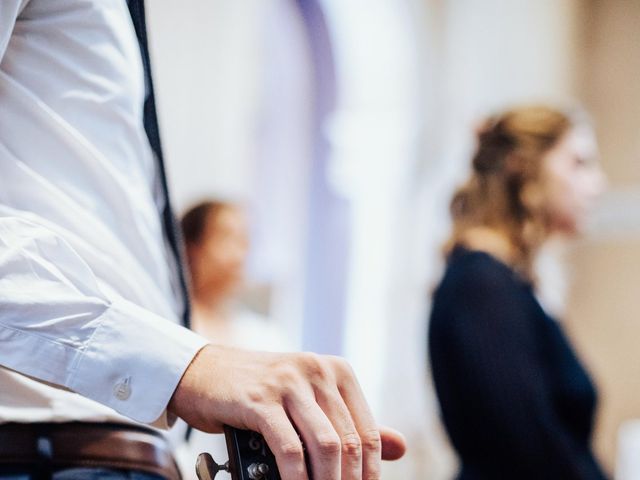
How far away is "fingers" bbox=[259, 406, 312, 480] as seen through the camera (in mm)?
573

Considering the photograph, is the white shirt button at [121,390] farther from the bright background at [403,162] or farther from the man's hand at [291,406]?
the bright background at [403,162]

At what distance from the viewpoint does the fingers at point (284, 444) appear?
0.57m

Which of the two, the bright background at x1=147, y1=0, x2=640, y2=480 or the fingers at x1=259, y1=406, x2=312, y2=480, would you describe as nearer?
the fingers at x1=259, y1=406, x2=312, y2=480

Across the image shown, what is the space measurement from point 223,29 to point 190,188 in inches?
24.7

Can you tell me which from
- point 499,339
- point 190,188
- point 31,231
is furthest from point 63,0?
point 190,188

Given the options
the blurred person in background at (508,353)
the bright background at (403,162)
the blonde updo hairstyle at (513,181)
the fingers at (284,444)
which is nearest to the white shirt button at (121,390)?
the fingers at (284,444)

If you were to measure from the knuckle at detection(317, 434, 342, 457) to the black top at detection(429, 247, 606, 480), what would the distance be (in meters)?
1.10

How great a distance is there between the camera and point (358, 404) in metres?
0.61

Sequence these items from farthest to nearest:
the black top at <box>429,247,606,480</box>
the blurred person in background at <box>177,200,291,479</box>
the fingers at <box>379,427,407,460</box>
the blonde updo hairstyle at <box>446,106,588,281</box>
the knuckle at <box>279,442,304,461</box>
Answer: the blurred person in background at <box>177,200,291,479</box>, the blonde updo hairstyle at <box>446,106,588,281</box>, the black top at <box>429,247,606,480</box>, the fingers at <box>379,427,407,460</box>, the knuckle at <box>279,442,304,461</box>

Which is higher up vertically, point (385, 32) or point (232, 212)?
point (385, 32)

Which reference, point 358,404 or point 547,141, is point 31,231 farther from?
point 547,141

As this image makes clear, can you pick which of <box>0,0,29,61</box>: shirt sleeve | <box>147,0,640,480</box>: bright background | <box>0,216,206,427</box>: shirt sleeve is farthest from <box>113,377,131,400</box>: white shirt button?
<box>147,0,640,480</box>: bright background

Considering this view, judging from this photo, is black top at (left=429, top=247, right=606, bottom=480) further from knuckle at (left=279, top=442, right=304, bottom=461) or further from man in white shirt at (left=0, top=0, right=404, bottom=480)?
knuckle at (left=279, top=442, right=304, bottom=461)

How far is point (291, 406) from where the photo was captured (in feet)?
1.93
